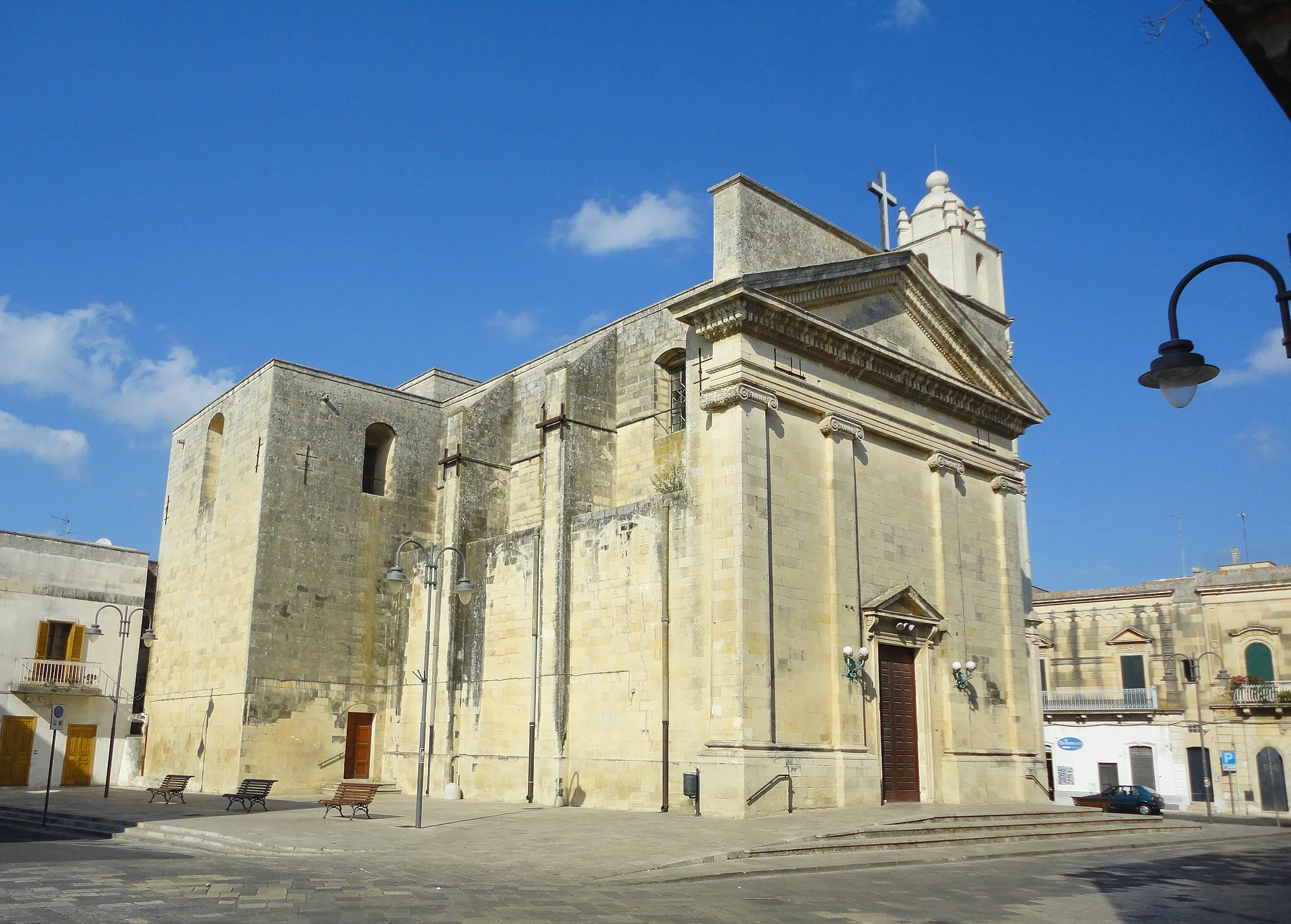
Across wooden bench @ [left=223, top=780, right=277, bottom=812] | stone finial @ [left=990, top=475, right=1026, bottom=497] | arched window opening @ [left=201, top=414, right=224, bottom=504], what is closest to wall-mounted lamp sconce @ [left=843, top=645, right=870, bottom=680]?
stone finial @ [left=990, top=475, right=1026, bottom=497]

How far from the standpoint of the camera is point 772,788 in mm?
17484

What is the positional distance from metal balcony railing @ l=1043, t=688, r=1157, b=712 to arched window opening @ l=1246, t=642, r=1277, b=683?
3.14 metres

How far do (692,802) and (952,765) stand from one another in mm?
6445

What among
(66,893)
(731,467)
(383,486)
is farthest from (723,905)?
(383,486)

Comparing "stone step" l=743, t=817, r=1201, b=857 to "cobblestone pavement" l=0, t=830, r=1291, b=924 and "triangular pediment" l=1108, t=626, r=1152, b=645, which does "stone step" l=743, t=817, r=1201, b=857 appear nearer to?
"cobblestone pavement" l=0, t=830, r=1291, b=924

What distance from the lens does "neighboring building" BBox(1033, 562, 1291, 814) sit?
116 ft

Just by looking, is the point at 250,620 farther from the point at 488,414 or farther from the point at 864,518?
the point at 864,518

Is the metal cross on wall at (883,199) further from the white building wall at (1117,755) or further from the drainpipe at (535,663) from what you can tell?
the white building wall at (1117,755)

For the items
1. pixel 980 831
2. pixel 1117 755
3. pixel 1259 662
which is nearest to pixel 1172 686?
pixel 1259 662

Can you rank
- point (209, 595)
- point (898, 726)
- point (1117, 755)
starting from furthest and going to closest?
point (1117, 755)
point (209, 595)
point (898, 726)

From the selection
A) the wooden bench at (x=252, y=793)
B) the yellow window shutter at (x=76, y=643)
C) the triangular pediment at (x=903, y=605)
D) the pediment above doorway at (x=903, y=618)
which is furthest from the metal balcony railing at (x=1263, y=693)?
the yellow window shutter at (x=76, y=643)

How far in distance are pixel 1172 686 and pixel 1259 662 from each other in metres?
2.89

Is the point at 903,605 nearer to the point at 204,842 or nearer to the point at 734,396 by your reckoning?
the point at 734,396

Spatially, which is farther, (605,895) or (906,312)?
(906,312)
